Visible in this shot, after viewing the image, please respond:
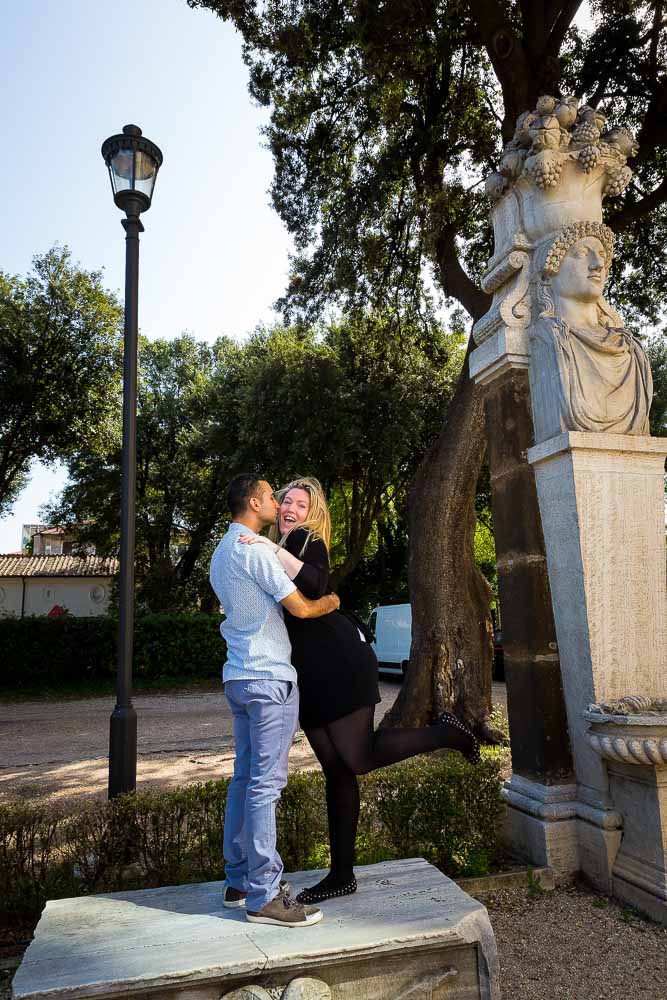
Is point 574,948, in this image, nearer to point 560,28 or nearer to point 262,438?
point 560,28

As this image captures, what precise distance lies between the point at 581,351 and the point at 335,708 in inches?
108

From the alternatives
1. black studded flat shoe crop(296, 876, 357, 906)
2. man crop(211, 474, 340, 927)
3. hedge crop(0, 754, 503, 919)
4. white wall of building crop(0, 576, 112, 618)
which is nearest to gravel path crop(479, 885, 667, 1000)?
hedge crop(0, 754, 503, 919)

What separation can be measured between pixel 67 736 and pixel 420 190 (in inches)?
396

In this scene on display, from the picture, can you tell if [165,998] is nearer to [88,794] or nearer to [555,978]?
[555,978]

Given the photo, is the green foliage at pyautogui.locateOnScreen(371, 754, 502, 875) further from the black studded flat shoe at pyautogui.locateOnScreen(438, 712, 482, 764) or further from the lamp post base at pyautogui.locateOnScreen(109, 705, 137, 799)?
the lamp post base at pyautogui.locateOnScreen(109, 705, 137, 799)

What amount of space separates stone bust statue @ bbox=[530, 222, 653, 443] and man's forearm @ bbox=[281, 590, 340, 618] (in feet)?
6.77

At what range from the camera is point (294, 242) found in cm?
1125

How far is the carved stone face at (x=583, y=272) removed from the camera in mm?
4359

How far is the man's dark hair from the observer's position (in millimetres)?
3037

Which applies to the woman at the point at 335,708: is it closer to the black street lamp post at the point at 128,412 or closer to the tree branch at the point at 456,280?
the black street lamp post at the point at 128,412

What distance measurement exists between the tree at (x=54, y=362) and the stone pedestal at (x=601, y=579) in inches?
596

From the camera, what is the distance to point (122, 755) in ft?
14.5

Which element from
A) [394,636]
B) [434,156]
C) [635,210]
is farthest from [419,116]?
[394,636]

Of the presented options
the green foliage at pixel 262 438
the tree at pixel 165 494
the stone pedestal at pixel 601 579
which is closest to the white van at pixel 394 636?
the green foliage at pixel 262 438
